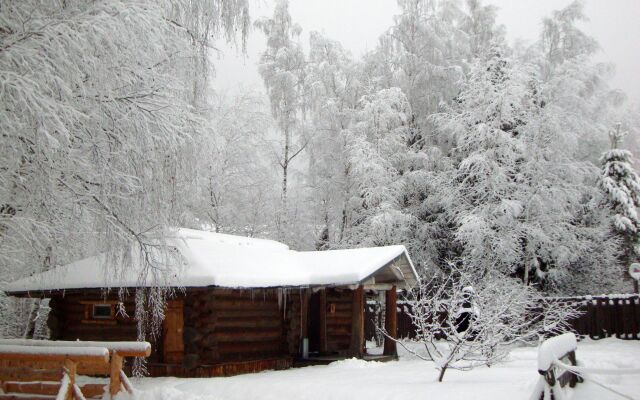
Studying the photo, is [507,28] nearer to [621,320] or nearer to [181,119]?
[621,320]

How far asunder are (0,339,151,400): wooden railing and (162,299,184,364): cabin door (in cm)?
516

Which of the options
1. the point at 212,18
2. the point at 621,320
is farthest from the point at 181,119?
the point at 621,320

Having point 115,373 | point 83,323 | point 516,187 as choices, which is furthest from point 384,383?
point 516,187

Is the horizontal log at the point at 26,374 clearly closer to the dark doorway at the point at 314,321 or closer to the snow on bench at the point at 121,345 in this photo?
the snow on bench at the point at 121,345

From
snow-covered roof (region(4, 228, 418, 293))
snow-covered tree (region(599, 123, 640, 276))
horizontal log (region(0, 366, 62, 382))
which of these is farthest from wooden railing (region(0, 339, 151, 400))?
snow-covered tree (region(599, 123, 640, 276))

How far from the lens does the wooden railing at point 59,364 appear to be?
830 cm

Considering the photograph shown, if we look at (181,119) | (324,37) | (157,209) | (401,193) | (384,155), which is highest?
(324,37)

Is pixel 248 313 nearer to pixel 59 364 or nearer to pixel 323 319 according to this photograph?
pixel 323 319

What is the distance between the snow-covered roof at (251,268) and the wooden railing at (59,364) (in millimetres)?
2818

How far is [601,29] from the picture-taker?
29.4 m

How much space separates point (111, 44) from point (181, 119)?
161 cm

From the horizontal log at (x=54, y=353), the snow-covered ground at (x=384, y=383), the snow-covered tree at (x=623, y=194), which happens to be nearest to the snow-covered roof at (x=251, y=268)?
the snow-covered ground at (x=384, y=383)

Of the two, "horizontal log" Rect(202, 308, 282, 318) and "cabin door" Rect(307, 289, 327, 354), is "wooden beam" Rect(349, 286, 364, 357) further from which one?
"horizontal log" Rect(202, 308, 282, 318)

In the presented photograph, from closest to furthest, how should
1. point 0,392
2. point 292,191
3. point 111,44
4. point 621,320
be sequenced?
point 111,44 < point 0,392 < point 621,320 < point 292,191
